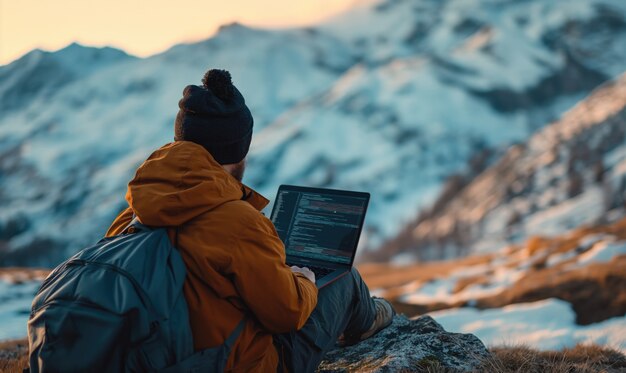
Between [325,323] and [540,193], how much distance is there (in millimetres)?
151647

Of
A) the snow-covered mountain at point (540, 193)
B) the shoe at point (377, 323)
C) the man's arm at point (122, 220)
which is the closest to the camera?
the man's arm at point (122, 220)

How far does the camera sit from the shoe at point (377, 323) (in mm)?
6527

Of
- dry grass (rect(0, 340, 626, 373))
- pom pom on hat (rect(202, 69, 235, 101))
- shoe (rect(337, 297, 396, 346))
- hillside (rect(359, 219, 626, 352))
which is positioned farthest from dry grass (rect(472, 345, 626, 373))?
pom pom on hat (rect(202, 69, 235, 101))

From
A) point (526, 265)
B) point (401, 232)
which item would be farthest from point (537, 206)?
point (526, 265)

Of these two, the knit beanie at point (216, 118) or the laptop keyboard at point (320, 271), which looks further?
the laptop keyboard at point (320, 271)

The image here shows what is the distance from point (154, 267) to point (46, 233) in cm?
20868

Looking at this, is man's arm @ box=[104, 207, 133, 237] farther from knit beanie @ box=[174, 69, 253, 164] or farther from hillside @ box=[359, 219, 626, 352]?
hillside @ box=[359, 219, 626, 352]

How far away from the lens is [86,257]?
394cm

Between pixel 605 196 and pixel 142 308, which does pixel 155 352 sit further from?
pixel 605 196

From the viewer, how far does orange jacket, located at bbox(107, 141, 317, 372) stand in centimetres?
398

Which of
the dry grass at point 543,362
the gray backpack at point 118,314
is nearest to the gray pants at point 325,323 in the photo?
the dry grass at point 543,362

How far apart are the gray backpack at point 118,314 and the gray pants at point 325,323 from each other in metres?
0.97

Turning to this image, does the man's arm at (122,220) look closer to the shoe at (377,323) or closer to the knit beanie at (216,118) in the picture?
the knit beanie at (216,118)

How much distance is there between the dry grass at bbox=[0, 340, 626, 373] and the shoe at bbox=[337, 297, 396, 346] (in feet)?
3.35
